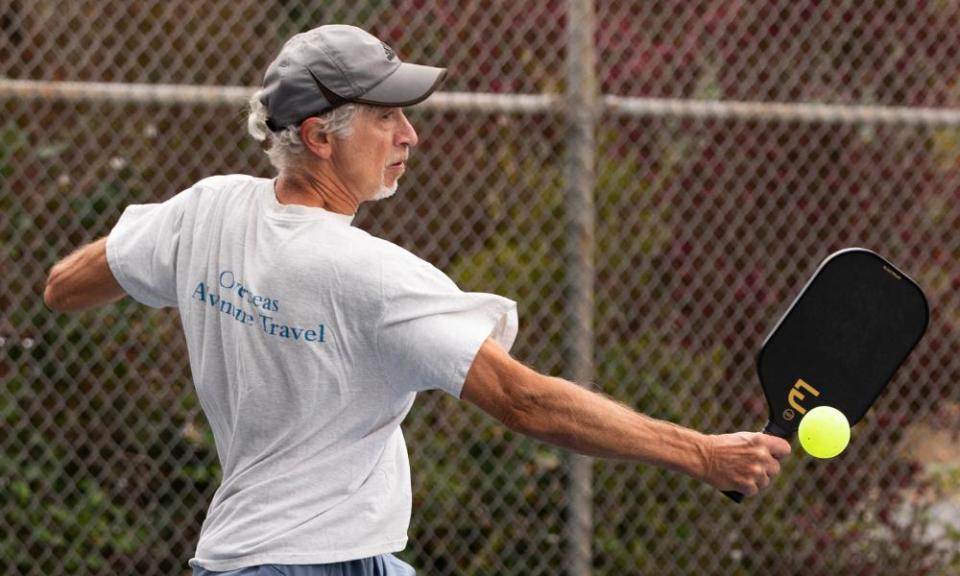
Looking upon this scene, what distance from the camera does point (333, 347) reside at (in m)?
2.88

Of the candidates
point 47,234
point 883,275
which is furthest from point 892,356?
point 47,234

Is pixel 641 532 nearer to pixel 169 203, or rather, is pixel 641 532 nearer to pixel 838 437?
pixel 838 437

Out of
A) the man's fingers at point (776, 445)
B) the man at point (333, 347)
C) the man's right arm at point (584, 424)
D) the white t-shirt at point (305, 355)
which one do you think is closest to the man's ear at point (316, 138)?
the man at point (333, 347)

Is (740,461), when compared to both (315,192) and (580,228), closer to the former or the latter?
(315,192)

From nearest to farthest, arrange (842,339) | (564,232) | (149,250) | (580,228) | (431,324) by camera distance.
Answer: (431,324) < (149,250) < (842,339) < (580,228) < (564,232)

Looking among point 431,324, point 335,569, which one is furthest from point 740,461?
point 335,569

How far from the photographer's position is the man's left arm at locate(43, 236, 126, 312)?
3346 millimetres

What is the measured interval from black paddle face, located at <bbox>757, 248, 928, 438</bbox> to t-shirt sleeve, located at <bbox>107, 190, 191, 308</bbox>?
1.23 metres

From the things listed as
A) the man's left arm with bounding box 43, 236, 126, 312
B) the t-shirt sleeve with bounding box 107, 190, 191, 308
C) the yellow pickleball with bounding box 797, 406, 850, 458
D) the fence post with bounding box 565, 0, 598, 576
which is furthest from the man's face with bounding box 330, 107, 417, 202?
the fence post with bounding box 565, 0, 598, 576

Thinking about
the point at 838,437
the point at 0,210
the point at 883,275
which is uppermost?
the point at 883,275

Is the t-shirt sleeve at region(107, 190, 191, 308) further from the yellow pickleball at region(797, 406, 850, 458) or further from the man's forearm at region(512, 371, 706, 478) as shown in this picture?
the yellow pickleball at region(797, 406, 850, 458)

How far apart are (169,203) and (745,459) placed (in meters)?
1.25

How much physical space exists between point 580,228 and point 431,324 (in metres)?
2.44

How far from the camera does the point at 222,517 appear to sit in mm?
3066
